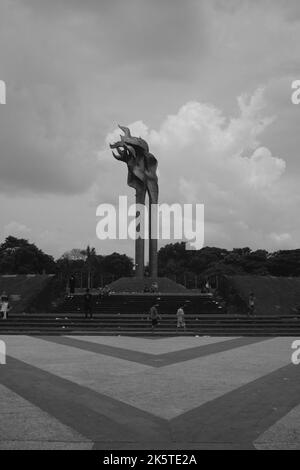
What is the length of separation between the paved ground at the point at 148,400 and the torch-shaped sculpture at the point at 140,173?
91.1ft

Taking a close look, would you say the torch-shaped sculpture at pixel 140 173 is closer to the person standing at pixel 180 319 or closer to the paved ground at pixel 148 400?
the person standing at pixel 180 319

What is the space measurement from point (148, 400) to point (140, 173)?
35186mm

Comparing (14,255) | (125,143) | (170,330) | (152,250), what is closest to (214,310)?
(170,330)

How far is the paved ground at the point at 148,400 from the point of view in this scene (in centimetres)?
585

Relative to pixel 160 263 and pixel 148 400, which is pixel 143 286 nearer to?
pixel 148 400

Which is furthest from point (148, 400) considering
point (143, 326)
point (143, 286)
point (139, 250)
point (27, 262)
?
point (27, 262)

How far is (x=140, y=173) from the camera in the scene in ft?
139

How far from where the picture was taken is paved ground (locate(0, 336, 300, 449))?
19.2ft

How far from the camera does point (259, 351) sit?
598 inches

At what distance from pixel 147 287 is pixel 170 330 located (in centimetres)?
1678

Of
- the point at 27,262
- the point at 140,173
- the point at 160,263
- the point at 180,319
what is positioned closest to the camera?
the point at 180,319

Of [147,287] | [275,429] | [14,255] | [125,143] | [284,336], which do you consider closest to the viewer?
[275,429]

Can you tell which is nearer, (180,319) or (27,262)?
(180,319)
